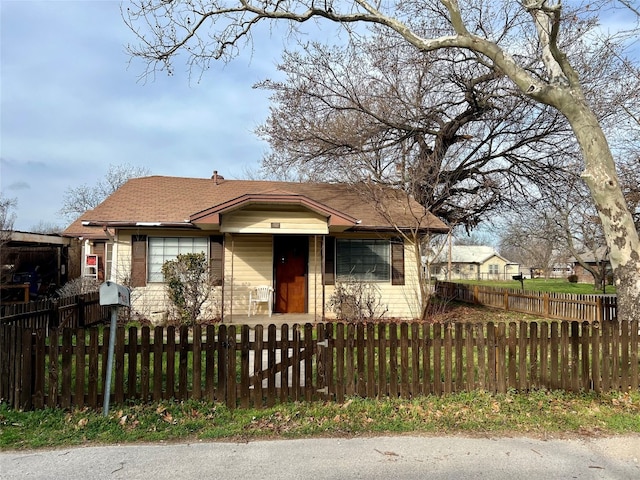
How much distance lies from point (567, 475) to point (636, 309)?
3.59 meters

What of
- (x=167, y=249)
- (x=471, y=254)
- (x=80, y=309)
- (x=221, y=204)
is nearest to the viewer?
(x=80, y=309)

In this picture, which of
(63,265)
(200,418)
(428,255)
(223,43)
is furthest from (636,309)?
(63,265)

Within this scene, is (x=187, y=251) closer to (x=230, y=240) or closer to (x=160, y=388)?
(x=230, y=240)

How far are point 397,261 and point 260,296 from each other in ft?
13.8

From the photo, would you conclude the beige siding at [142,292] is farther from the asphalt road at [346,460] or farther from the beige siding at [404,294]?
the asphalt road at [346,460]

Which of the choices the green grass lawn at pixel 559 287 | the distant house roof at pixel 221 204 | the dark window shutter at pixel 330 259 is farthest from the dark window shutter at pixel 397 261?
the green grass lawn at pixel 559 287

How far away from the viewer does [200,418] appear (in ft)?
15.1

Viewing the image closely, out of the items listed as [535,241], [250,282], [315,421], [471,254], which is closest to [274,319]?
[250,282]

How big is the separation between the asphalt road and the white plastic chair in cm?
804

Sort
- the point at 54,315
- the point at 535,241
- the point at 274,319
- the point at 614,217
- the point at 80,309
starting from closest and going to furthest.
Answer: the point at 614,217
the point at 54,315
the point at 80,309
the point at 274,319
the point at 535,241

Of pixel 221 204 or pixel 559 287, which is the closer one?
pixel 221 204

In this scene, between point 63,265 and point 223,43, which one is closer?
point 223,43

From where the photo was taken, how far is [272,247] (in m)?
12.6

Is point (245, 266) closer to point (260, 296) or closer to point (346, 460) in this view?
point (260, 296)
